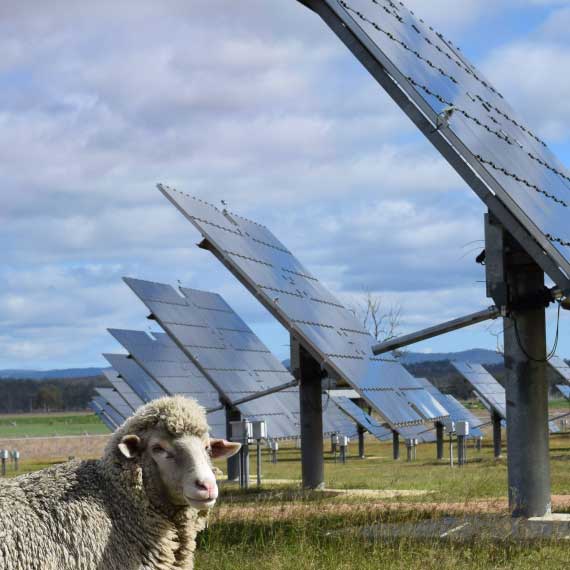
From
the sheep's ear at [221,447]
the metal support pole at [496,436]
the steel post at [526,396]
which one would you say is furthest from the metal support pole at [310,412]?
the metal support pole at [496,436]

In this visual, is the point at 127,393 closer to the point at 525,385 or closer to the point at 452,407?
the point at 452,407

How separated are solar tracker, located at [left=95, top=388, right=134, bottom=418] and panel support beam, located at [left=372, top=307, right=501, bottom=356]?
37.2 m

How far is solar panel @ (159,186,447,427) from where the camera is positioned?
16.4 meters

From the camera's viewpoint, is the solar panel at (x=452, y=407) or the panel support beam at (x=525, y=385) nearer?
the panel support beam at (x=525, y=385)

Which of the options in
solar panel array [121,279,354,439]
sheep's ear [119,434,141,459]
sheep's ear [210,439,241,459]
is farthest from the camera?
solar panel array [121,279,354,439]

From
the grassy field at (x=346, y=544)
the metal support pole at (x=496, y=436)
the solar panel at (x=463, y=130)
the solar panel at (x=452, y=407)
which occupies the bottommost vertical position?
the grassy field at (x=346, y=544)

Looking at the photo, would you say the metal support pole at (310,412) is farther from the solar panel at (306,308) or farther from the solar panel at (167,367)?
the solar panel at (167,367)

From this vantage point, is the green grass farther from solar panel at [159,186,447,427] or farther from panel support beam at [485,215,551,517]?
panel support beam at [485,215,551,517]

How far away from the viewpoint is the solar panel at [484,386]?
3709cm

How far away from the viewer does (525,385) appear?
11.6 meters

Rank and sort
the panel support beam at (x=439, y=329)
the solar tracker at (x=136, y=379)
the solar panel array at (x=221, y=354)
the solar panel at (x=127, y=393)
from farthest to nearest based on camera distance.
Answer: the solar panel at (x=127, y=393) → the solar tracker at (x=136, y=379) → the solar panel array at (x=221, y=354) → the panel support beam at (x=439, y=329)

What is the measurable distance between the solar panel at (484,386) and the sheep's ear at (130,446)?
31656 millimetres

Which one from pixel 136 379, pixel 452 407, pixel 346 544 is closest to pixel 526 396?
pixel 346 544

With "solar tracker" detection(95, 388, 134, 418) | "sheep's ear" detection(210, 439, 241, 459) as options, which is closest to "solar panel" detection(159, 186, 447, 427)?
"sheep's ear" detection(210, 439, 241, 459)
